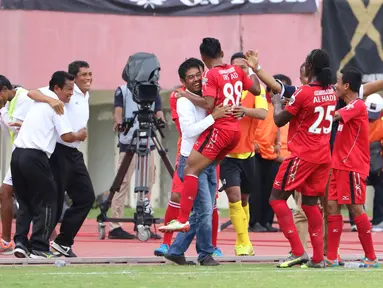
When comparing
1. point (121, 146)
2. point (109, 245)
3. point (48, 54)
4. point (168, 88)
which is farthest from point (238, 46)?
point (109, 245)

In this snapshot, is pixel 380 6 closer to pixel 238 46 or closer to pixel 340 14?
pixel 340 14

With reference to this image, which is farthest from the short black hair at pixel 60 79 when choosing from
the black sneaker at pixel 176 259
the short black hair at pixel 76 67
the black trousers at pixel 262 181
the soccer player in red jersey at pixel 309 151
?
the black trousers at pixel 262 181

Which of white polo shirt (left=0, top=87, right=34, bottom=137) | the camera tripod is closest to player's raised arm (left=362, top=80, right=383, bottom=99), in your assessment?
white polo shirt (left=0, top=87, right=34, bottom=137)

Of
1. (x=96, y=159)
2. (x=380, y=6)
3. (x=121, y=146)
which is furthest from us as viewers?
(x=96, y=159)

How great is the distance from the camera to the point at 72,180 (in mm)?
13523

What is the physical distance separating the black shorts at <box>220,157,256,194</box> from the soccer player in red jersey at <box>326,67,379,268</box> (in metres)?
1.53

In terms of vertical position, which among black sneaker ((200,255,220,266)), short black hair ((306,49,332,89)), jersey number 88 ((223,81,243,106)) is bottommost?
black sneaker ((200,255,220,266))

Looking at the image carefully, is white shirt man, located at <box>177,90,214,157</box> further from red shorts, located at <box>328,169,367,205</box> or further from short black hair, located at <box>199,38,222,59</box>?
→ red shorts, located at <box>328,169,367,205</box>

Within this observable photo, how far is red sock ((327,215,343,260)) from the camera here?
1211cm

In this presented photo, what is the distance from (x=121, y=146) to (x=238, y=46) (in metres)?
5.38

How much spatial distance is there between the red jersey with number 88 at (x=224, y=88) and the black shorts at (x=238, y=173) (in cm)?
140

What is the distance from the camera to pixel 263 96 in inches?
551

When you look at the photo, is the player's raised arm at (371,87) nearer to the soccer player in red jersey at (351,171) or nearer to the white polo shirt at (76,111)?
the soccer player in red jersey at (351,171)

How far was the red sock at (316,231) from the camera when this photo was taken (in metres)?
11.7
